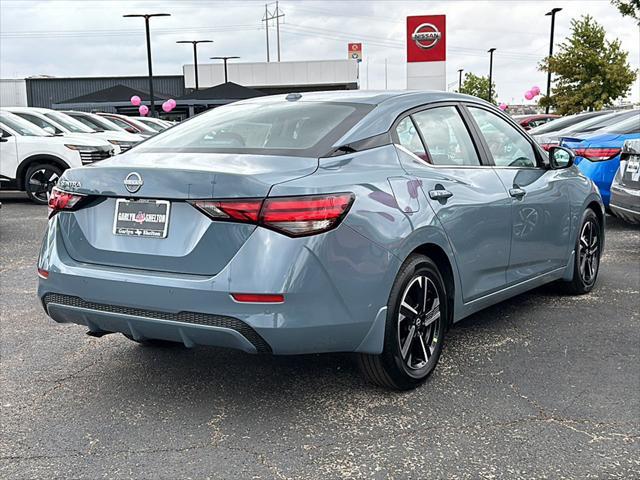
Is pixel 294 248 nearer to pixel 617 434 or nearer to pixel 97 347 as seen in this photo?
pixel 617 434

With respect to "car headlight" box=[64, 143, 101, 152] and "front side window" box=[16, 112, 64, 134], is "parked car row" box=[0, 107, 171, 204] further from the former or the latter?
"front side window" box=[16, 112, 64, 134]

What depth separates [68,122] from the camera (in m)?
14.9

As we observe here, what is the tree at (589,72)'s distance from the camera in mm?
31719

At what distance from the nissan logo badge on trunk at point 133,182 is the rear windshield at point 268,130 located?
16.7 inches

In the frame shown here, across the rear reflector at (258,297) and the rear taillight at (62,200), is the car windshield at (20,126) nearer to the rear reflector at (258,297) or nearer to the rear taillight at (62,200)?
the rear taillight at (62,200)

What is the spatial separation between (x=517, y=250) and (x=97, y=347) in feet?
8.80

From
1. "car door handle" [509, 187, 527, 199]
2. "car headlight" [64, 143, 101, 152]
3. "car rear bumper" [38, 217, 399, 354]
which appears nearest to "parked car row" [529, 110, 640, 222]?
"car door handle" [509, 187, 527, 199]

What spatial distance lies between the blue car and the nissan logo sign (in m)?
9.94

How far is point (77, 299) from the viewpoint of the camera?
141 inches

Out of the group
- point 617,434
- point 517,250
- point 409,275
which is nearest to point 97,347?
point 409,275

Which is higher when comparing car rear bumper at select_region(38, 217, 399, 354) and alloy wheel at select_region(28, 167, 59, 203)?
car rear bumper at select_region(38, 217, 399, 354)

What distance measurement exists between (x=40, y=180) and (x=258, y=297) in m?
10.7

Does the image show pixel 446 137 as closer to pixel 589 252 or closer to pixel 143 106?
pixel 589 252

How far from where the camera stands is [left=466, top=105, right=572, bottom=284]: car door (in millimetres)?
4742
